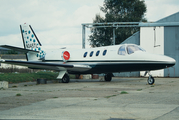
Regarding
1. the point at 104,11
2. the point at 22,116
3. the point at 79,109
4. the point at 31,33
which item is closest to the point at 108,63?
the point at 31,33

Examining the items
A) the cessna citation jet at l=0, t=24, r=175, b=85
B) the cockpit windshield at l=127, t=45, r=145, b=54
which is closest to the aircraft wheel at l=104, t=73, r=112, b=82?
the cessna citation jet at l=0, t=24, r=175, b=85

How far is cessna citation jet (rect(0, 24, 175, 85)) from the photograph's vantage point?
54.5 ft

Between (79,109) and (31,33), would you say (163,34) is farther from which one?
(79,109)

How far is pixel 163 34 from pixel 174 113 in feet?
80.6

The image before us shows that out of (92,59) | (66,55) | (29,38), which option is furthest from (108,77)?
(29,38)

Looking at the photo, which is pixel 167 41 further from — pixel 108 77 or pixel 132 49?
pixel 132 49

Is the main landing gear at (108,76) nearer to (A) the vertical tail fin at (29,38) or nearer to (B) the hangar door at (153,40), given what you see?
(A) the vertical tail fin at (29,38)

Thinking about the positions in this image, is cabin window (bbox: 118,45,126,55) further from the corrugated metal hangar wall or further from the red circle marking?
the corrugated metal hangar wall

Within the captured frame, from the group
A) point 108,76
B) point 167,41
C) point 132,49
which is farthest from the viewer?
point 167,41

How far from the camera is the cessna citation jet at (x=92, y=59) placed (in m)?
16.6

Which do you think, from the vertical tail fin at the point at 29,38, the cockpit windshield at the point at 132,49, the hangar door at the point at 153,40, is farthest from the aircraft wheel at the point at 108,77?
the hangar door at the point at 153,40

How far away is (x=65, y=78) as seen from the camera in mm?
20359

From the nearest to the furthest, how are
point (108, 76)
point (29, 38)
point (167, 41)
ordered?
point (108, 76) < point (29, 38) < point (167, 41)

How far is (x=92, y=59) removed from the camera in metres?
19.9
